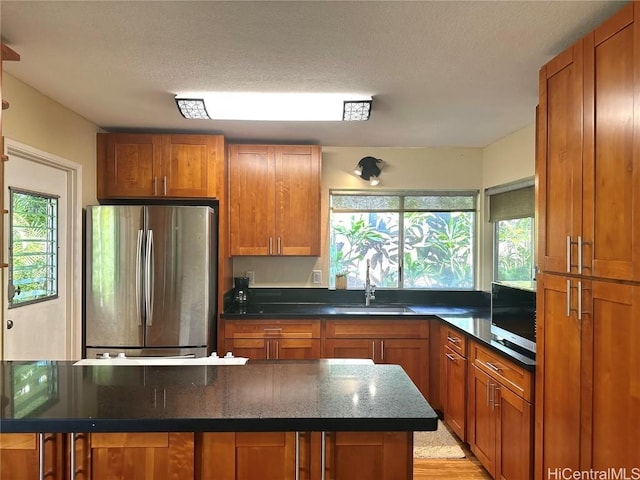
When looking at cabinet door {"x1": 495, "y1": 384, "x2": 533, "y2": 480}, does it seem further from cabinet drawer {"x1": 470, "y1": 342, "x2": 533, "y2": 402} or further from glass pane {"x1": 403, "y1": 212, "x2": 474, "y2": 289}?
glass pane {"x1": 403, "y1": 212, "x2": 474, "y2": 289}

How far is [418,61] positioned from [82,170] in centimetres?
244

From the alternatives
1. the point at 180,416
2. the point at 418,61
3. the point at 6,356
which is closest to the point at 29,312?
the point at 6,356

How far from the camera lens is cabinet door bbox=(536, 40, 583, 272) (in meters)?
1.78

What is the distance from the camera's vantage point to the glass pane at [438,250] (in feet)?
13.9

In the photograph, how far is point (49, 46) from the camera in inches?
80.2

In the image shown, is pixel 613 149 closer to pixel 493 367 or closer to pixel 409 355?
pixel 493 367

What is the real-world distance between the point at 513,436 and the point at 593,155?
148 centimetres

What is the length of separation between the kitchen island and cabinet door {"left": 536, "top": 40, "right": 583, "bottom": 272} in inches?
38.5

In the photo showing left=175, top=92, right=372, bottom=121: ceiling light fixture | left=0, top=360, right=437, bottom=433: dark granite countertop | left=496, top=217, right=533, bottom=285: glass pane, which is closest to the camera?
Answer: left=0, top=360, right=437, bottom=433: dark granite countertop

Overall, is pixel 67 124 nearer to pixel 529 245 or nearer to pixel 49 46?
pixel 49 46

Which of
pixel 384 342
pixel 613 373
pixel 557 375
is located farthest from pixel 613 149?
pixel 384 342

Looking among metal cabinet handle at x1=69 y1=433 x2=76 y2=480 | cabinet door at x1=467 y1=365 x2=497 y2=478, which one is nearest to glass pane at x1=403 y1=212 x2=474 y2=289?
cabinet door at x1=467 y1=365 x2=497 y2=478

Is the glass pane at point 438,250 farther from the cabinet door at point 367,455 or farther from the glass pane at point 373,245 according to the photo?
the cabinet door at point 367,455

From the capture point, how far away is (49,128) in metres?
2.76
